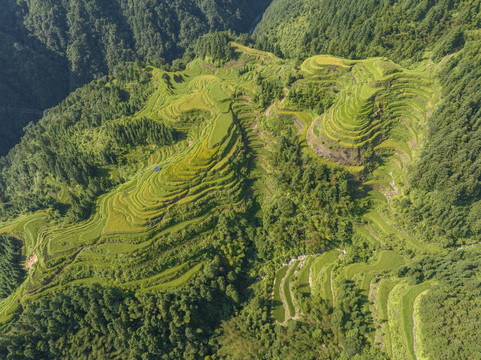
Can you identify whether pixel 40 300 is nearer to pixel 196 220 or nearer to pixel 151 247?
pixel 151 247

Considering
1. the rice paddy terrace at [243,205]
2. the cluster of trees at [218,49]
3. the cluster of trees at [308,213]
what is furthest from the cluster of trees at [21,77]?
the cluster of trees at [308,213]

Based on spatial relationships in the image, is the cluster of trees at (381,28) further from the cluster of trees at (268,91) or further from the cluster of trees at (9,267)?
the cluster of trees at (9,267)

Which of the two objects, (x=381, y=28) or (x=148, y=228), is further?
(x=381, y=28)

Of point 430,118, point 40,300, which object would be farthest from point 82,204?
point 430,118

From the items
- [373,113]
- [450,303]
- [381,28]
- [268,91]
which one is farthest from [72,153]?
[381,28]

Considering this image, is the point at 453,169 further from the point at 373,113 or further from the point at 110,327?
the point at 110,327

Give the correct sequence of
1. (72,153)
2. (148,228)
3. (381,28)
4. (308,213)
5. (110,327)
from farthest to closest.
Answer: (381,28), (72,153), (308,213), (148,228), (110,327)

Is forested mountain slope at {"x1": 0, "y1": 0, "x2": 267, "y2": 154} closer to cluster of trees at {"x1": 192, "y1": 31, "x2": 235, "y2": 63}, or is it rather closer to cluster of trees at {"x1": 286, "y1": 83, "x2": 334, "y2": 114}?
cluster of trees at {"x1": 192, "y1": 31, "x2": 235, "y2": 63}
